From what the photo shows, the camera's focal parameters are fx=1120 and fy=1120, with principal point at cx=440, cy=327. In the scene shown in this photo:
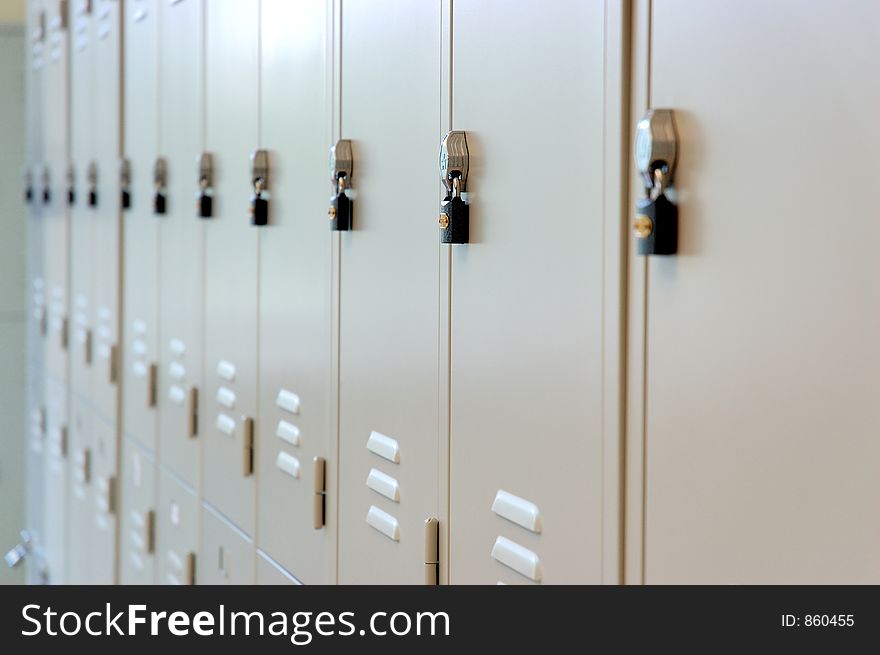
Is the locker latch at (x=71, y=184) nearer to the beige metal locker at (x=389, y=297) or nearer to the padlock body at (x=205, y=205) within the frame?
the padlock body at (x=205, y=205)

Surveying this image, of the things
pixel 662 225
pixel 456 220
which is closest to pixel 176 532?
pixel 456 220

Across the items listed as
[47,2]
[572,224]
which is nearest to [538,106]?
[572,224]

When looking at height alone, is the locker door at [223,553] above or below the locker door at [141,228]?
below

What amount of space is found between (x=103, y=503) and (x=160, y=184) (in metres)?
1.21

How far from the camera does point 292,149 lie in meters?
2.12

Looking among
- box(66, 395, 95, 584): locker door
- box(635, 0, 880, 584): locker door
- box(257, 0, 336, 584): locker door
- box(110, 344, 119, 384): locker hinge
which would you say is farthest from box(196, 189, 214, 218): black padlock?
box(635, 0, 880, 584): locker door

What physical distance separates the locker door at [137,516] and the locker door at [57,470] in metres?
0.41

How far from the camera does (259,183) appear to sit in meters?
2.23

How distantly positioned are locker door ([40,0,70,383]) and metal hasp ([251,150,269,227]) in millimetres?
1589

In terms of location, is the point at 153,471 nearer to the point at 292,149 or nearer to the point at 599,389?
the point at 292,149

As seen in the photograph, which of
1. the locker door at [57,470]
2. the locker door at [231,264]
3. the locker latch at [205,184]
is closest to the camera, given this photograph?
the locker door at [231,264]

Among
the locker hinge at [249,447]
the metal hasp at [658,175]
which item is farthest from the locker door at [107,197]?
the metal hasp at [658,175]

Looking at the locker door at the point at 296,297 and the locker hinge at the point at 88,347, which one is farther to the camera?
the locker hinge at the point at 88,347

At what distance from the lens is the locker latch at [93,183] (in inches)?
140
